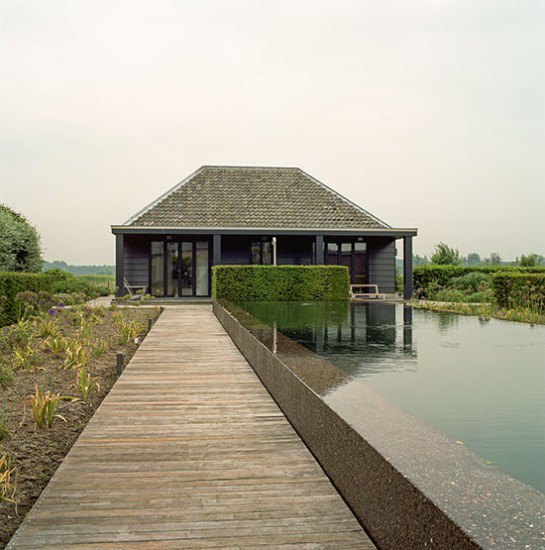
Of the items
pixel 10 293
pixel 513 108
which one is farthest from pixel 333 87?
pixel 10 293

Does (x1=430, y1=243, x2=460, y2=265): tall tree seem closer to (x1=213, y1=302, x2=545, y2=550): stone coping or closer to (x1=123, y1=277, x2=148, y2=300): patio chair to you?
(x1=123, y1=277, x2=148, y2=300): patio chair

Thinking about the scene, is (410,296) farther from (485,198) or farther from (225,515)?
(225,515)

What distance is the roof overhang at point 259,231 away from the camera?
23.2m

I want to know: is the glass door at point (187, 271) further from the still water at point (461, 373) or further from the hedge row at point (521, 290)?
the still water at point (461, 373)

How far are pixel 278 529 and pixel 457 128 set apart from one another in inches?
831

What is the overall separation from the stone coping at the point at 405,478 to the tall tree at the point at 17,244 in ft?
67.3

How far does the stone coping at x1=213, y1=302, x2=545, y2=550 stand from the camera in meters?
2.20

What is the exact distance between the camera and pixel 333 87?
75.2 feet

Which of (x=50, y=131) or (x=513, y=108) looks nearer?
(x=513, y=108)

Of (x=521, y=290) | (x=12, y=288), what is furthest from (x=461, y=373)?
(x=12, y=288)

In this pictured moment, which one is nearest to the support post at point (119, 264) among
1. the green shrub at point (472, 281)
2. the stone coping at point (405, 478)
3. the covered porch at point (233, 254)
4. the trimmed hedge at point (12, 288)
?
the covered porch at point (233, 254)

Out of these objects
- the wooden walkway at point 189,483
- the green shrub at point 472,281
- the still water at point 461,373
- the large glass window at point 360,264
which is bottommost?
the wooden walkway at point 189,483

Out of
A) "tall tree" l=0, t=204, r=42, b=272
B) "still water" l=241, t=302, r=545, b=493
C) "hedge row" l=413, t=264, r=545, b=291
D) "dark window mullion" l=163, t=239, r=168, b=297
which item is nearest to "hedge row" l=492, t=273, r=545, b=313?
"still water" l=241, t=302, r=545, b=493

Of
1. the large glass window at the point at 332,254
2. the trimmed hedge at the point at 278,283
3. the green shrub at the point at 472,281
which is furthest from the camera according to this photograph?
the large glass window at the point at 332,254
